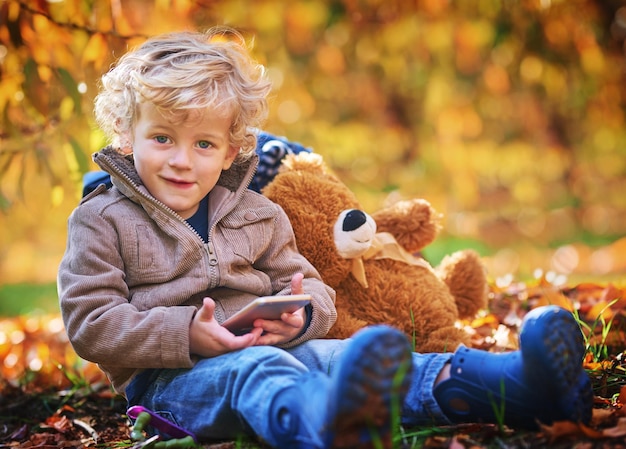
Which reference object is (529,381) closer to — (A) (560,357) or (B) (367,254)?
(A) (560,357)

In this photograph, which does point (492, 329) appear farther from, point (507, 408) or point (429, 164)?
point (429, 164)

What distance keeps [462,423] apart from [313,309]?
54 centimetres

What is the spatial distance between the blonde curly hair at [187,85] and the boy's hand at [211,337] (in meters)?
0.60

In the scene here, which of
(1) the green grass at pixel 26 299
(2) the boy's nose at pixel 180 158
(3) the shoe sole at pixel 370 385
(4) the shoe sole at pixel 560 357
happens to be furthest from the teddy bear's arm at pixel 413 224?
(1) the green grass at pixel 26 299

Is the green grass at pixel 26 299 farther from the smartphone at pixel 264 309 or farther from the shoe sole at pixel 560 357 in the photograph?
the shoe sole at pixel 560 357

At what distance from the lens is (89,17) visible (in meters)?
3.79

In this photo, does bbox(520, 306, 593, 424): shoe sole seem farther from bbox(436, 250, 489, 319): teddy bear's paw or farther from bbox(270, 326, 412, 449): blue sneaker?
bbox(436, 250, 489, 319): teddy bear's paw

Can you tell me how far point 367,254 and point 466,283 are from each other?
20.6 inches

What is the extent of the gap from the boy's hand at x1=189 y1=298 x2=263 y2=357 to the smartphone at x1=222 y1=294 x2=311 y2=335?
4cm

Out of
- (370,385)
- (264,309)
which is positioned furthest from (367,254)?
(370,385)

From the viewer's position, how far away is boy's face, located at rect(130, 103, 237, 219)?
224 cm

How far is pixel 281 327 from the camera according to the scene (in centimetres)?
218

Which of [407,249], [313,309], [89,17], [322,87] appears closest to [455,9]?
[322,87]

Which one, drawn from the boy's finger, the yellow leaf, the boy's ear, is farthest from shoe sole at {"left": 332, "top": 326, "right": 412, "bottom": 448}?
the yellow leaf
